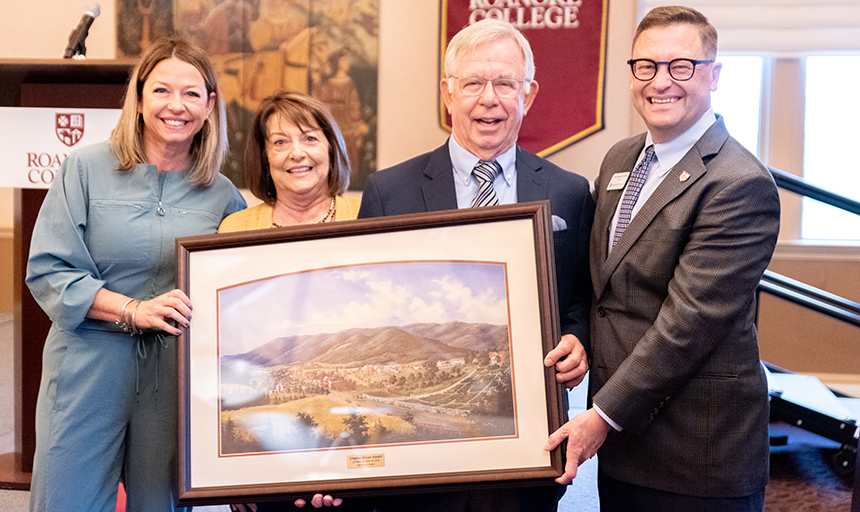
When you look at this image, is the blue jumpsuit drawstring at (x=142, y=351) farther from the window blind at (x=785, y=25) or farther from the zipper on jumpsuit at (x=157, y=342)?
the window blind at (x=785, y=25)

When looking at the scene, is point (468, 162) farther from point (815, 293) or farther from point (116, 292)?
point (815, 293)

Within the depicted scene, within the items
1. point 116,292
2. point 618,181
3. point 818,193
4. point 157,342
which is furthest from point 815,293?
point 116,292

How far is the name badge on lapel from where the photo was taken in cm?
159

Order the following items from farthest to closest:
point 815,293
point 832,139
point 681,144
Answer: point 832,139, point 815,293, point 681,144

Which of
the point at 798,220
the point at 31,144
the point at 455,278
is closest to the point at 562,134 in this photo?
the point at 798,220

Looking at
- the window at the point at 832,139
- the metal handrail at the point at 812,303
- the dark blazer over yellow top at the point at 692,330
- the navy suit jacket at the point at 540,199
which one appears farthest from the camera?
the window at the point at 832,139

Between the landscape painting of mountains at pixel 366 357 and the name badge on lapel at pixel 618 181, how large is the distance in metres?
0.42

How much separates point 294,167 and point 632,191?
92cm

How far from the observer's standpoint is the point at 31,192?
3.00 metres

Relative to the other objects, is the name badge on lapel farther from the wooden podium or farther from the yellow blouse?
the wooden podium

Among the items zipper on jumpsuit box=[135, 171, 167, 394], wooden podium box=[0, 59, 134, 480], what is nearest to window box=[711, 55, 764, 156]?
wooden podium box=[0, 59, 134, 480]

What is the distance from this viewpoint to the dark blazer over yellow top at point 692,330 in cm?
136

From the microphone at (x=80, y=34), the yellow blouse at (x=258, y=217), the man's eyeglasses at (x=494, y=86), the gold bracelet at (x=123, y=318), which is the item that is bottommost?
the gold bracelet at (x=123, y=318)

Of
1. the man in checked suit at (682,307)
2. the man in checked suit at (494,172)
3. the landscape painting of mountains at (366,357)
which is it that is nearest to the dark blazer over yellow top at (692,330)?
the man in checked suit at (682,307)
